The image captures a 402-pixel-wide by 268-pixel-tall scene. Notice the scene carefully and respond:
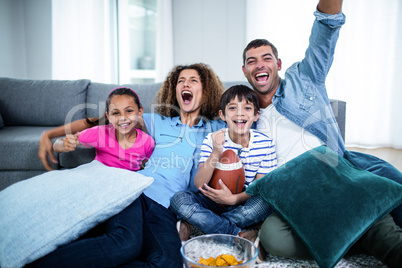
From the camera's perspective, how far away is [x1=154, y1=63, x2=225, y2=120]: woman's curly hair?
1.80 metres

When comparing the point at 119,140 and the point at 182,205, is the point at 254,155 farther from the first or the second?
the point at 119,140

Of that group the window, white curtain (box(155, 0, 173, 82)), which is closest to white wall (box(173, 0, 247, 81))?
white curtain (box(155, 0, 173, 82))

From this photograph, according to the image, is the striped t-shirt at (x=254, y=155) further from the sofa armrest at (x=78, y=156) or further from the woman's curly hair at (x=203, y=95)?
the sofa armrest at (x=78, y=156)

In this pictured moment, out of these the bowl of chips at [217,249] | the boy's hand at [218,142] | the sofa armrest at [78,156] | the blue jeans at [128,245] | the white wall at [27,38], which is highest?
the white wall at [27,38]

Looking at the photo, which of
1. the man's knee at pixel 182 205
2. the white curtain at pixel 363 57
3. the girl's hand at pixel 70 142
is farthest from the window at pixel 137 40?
the man's knee at pixel 182 205

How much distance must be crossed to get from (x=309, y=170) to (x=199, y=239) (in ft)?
1.74

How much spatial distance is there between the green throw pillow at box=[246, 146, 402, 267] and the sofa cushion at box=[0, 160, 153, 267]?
0.56 m

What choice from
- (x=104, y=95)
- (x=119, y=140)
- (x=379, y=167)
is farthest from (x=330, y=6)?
(x=104, y=95)

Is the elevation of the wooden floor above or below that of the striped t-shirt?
below

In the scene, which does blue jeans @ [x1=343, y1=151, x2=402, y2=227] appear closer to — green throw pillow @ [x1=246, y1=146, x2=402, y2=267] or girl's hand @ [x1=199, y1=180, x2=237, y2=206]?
green throw pillow @ [x1=246, y1=146, x2=402, y2=267]

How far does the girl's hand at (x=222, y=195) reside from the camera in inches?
53.1

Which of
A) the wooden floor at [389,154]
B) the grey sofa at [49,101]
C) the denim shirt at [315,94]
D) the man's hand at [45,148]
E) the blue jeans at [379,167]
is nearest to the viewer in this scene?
the blue jeans at [379,167]

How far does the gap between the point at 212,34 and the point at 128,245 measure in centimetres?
407

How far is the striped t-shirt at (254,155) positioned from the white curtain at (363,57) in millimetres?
2691
